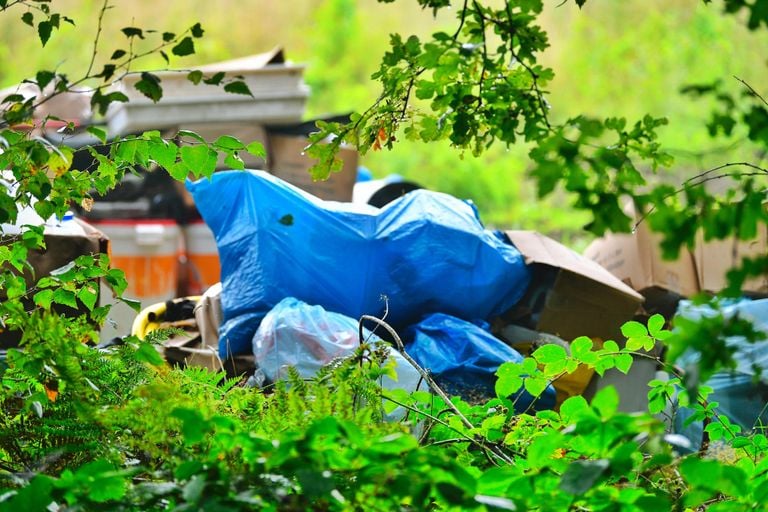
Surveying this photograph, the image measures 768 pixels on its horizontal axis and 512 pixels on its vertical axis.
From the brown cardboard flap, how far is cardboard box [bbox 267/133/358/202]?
885mm

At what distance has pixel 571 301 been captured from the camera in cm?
337

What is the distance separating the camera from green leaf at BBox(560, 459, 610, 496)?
104cm

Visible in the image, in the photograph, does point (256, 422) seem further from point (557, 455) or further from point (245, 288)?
point (245, 288)

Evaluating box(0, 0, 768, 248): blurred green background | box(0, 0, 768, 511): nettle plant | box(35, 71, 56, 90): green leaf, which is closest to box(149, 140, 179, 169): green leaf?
box(0, 0, 768, 511): nettle plant

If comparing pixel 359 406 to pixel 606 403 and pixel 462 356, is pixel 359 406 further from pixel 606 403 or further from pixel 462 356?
pixel 462 356

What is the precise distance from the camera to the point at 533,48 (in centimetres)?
146

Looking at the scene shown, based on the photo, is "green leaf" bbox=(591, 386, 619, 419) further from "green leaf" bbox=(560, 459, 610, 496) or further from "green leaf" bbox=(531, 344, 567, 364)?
"green leaf" bbox=(531, 344, 567, 364)

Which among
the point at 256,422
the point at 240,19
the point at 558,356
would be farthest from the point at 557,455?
the point at 240,19

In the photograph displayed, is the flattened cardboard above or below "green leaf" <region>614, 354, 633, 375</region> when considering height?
below

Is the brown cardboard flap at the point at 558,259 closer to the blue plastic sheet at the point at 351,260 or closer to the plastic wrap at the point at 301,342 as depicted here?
the blue plastic sheet at the point at 351,260

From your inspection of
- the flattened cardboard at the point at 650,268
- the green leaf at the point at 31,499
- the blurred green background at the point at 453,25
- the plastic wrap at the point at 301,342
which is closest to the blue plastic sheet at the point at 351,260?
the plastic wrap at the point at 301,342

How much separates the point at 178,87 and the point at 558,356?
12.8ft

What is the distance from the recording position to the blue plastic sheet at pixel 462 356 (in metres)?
2.92

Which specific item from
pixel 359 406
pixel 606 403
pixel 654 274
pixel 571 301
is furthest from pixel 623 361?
pixel 654 274
